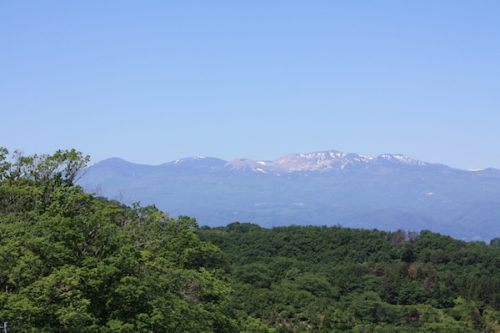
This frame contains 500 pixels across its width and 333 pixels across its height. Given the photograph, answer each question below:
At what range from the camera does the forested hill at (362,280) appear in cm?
7431

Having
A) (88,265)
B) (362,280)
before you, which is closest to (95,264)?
(88,265)

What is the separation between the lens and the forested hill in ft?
244

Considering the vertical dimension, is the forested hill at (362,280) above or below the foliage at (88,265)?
below

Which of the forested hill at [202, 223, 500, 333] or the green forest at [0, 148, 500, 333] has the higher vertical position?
the green forest at [0, 148, 500, 333]

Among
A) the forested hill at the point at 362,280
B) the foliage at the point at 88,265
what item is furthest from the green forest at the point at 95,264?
the forested hill at the point at 362,280

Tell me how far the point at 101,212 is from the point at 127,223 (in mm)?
3634

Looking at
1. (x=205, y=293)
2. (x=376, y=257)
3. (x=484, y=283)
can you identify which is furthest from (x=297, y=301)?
(x=205, y=293)

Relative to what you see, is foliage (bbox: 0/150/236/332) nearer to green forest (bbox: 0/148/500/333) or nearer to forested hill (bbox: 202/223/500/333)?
green forest (bbox: 0/148/500/333)

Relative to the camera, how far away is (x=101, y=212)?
1083 inches

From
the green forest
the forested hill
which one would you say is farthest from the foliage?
the forested hill

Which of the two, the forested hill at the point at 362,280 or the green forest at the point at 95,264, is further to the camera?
the forested hill at the point at 362,280

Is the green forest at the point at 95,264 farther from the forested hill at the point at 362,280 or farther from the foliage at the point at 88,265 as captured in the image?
the forested hill at the point at 362,280

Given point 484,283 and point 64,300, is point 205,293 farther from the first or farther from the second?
point 484,283

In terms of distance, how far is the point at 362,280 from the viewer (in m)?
94.9
